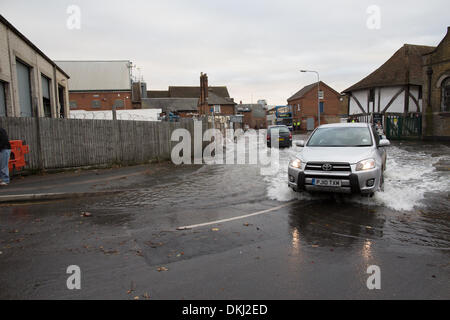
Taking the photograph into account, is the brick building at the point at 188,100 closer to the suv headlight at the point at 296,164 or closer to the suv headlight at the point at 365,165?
the suv headlight at the point at 296,164

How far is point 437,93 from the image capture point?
27.0 m

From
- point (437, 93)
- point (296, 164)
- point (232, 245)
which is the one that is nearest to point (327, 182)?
point (296, 164)

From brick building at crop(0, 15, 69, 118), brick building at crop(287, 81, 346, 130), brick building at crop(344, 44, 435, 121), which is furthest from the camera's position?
brick building at crop(287, 81, 346, 130)

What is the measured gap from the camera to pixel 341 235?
513cm

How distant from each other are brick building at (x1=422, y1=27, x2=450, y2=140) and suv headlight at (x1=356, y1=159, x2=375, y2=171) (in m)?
24.9

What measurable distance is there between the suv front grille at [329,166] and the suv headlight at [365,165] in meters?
0.21

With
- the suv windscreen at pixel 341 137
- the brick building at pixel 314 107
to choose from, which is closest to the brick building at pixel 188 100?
the brick building at pixel 314 107

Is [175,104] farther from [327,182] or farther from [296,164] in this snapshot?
[327,182]

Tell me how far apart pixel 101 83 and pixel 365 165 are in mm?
50606

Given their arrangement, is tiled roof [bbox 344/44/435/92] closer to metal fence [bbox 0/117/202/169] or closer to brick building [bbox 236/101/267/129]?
metal fence [bbox 0/117/202/169]

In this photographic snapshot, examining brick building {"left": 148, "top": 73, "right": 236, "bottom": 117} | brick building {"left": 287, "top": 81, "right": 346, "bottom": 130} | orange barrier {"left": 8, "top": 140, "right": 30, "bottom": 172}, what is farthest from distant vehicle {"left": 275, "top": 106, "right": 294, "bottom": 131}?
orange barrier {"left": 8, "top": 140, "right": 30, "bottom": 172}

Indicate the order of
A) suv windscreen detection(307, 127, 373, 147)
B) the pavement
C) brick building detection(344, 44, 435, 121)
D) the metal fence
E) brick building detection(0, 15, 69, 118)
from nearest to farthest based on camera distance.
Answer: suv windscreen detection(307, 127, 373, 147) → the pavement → the metal fence → brick building detection(0, 15, 69, 118) → brick building detection(344, 44, 435, 121)

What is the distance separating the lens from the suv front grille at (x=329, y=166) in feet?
22.1

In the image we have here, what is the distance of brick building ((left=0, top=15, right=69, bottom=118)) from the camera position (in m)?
12.5
